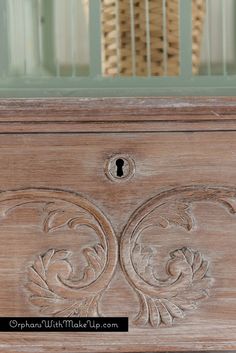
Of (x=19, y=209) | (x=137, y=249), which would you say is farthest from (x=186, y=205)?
(x=19, y=209)

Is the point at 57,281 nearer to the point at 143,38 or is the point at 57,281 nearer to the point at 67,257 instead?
the point at 67,257

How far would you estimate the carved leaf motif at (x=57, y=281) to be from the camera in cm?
106

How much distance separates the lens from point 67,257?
1.06m

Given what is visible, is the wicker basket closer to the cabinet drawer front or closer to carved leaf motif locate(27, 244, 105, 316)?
the cabinet drawer front

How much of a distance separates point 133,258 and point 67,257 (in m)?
0.08

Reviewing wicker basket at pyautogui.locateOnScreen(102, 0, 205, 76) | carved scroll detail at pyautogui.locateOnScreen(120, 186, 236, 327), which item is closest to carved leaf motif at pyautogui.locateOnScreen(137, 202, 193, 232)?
carved scroll detail at pyautogui.locateOnScreen(120, 186, 236, 327)

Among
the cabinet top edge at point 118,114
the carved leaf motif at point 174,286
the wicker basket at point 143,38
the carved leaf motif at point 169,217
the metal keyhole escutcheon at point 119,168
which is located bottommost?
the carved leaf motif at point 174,286

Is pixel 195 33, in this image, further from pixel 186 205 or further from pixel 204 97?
pixel 186 205

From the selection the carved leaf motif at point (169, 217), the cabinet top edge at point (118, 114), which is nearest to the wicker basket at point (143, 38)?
the cabinet top edge at point (118, 114)

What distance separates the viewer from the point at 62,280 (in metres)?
1.06

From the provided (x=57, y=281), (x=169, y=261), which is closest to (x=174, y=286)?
(x=169, y=261)

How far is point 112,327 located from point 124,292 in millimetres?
45

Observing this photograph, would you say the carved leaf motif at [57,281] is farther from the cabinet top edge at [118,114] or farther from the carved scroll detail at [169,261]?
the cabinet top edge at [118,114]

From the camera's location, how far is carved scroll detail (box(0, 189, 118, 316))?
1.06 metres
